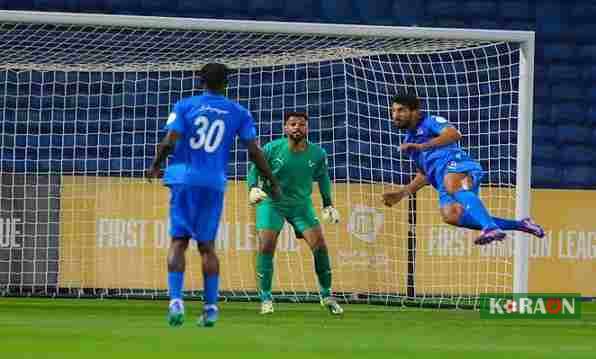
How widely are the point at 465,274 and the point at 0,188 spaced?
421cm

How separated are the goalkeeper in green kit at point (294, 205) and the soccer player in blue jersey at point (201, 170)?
275 centimetres

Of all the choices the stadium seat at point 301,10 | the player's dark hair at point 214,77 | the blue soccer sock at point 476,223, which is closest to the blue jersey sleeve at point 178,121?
the player's dark hair at point 214,77

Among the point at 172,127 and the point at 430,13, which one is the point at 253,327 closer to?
the point at 172,127

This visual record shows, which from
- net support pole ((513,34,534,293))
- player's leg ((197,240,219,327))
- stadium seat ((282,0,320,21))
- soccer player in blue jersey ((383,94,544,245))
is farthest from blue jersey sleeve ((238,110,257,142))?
stadium seat ((282,0,320,21))

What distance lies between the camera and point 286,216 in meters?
11.7

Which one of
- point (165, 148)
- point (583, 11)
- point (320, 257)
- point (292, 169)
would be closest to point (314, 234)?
point (320, 257)

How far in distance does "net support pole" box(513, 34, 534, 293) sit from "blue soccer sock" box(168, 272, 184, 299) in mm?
4509

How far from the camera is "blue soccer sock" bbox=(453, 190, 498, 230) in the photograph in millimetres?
10711

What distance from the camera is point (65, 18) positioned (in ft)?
39.8

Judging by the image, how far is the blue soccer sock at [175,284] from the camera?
8.44 meters

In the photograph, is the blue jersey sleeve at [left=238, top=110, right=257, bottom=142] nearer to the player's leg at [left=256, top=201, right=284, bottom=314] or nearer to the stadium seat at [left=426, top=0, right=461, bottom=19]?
the player's leg at [left=256, top=201, right=284, bottom=314]

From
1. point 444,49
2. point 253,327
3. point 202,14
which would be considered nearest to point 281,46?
point 444,49

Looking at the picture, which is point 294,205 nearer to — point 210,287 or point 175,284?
point 210,287

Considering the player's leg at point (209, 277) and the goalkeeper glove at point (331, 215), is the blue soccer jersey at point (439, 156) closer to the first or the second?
the goalkeeper glove at point (331, 215)
